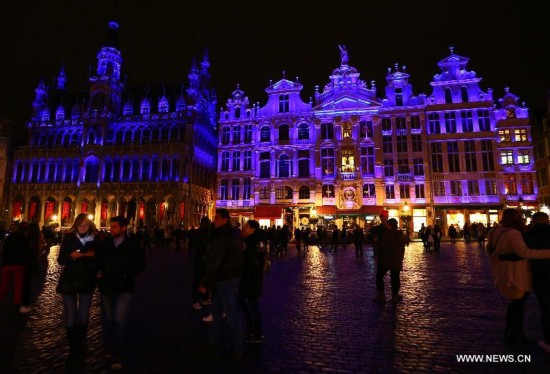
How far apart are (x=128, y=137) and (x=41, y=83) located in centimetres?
1995

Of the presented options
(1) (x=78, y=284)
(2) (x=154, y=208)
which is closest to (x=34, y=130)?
(2) (x=154, y=208)

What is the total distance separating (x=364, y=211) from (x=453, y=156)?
11727mm

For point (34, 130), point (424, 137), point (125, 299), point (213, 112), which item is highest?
point (213, 112)

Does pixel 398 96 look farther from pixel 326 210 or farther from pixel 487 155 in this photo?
pixel 326 210

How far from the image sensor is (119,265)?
177 inches

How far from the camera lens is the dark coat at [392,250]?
8000 millimetres

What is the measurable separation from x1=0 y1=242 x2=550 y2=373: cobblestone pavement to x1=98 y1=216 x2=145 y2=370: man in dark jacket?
470 millimetres

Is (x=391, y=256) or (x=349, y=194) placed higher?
(x=349, y=194)

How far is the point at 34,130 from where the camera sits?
54.6 m

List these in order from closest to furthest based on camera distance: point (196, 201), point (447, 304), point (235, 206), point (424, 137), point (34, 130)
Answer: point (447, 304)
point (424, 137)
point (235, 206)
point (196, 201)
point (34, 130)

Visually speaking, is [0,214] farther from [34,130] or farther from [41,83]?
[41,83]

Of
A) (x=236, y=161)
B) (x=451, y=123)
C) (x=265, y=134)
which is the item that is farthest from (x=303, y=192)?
(x=451, y=123)

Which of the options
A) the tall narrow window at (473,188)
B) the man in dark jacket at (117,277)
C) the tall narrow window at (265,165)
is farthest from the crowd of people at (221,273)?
the tall narrow window at (265,165)

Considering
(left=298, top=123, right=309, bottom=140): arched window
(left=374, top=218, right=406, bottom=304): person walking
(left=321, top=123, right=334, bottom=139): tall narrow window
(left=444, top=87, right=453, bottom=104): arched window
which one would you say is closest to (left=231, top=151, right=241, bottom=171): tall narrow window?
(left=298, top=123, right=309, bottom=140): arched window
